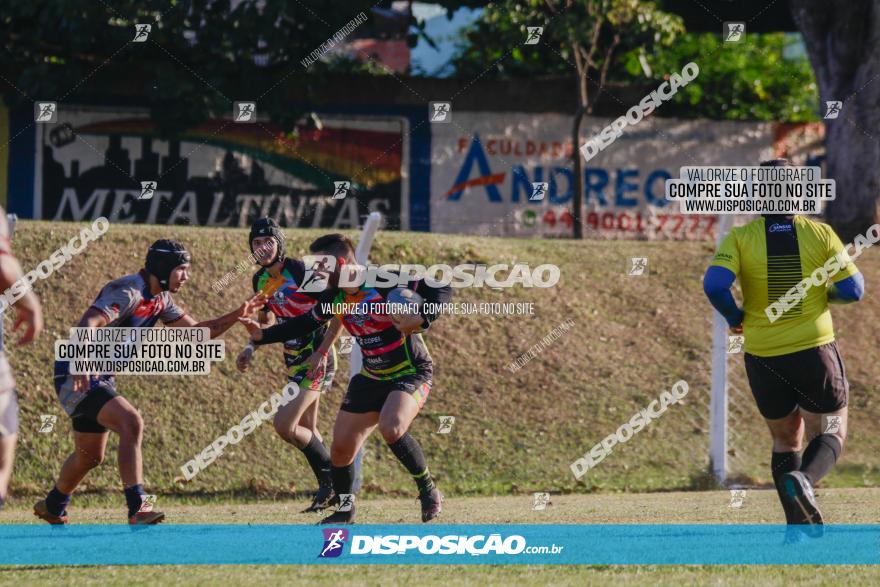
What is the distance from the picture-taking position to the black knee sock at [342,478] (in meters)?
9.25

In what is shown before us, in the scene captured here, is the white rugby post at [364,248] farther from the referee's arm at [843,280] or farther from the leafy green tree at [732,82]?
the leafy green tree at [732,82]

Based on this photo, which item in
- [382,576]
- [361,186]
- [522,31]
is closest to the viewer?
[382,576]

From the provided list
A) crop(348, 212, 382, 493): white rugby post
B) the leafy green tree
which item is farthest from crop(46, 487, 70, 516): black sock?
the leafy green tree

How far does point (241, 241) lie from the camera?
602 inches

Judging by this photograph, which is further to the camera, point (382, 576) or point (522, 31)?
point (522, 31)

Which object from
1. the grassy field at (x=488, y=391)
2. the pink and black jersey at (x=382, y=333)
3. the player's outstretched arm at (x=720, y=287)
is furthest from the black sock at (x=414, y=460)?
the grassy field at (x=488, y=391)

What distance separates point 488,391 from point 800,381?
6276mm

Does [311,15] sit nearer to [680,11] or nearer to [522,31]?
[522,31]

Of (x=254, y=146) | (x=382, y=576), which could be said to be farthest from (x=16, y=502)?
(x=254, y=146)

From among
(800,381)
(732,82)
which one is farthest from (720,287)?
(732,82)

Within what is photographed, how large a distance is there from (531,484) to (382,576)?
19.4 ft

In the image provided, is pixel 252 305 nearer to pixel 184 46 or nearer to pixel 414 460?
pixel 414 460

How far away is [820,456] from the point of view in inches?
300

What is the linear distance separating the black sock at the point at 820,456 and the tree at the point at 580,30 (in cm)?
1144
